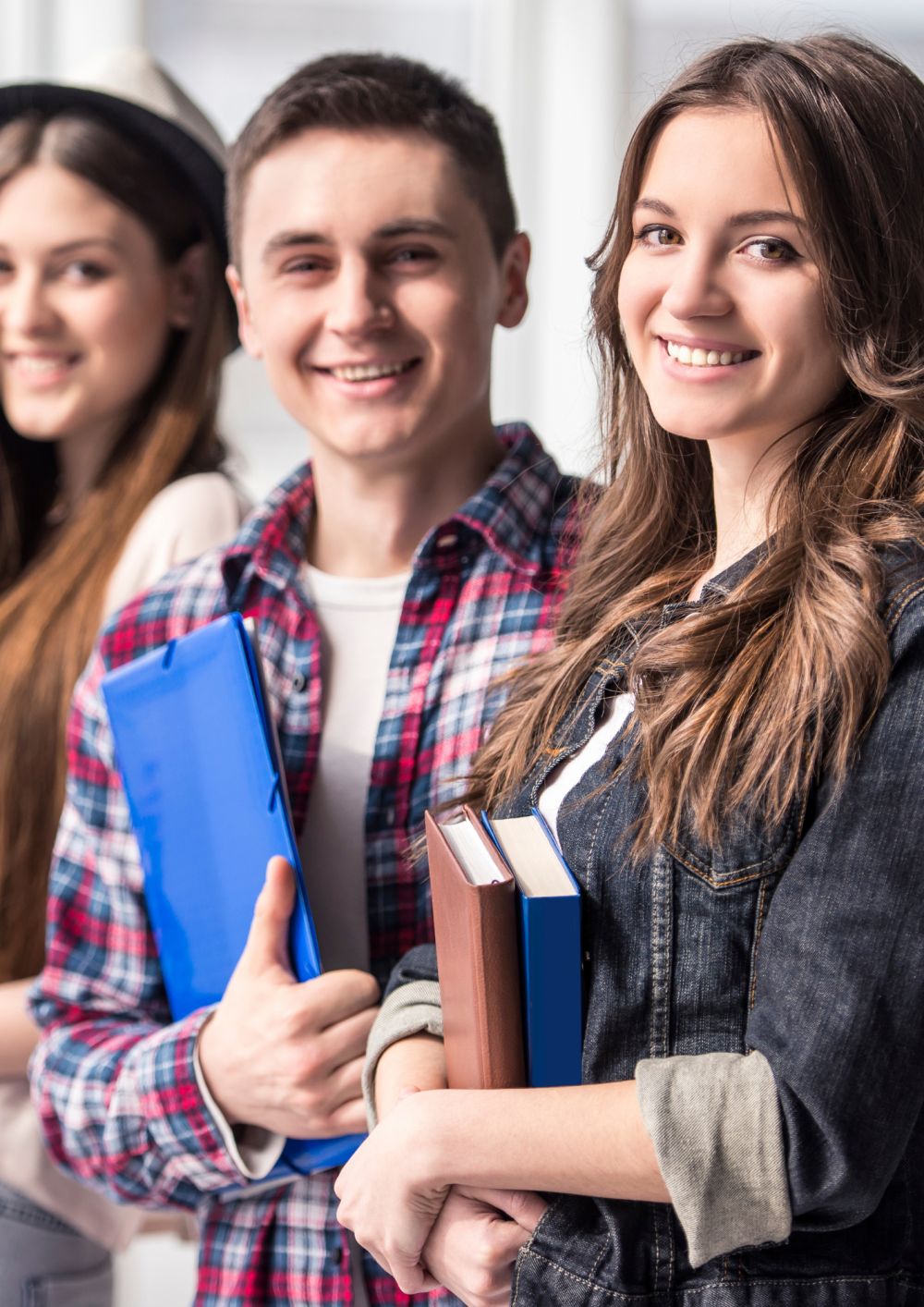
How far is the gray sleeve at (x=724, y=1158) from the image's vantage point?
880 millimetres

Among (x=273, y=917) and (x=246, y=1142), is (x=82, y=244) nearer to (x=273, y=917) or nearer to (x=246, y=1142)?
(x=273, y=917)

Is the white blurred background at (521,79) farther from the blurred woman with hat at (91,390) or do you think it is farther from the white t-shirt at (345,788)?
the white t-shirt at (345,788)

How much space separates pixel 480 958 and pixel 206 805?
0.44m

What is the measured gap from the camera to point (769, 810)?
92 cm

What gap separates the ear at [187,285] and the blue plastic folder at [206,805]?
71 centimetres

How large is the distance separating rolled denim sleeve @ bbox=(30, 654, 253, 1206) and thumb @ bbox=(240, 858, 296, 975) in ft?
0.39

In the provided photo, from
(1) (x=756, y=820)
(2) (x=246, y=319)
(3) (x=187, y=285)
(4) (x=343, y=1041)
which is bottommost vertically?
(4) (x=343, y=1041)

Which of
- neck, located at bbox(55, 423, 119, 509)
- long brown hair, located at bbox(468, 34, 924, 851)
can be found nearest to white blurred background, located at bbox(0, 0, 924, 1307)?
neck, located at bbox(55, 423, 119, 509)

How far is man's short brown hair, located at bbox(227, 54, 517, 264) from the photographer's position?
1412mm

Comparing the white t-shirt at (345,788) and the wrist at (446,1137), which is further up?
the white t-shirt at (345,788)

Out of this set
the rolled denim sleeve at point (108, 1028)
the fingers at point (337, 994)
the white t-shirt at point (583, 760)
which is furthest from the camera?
the rolled denim sleeve at point (108, 1028)

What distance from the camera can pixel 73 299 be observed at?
183cm

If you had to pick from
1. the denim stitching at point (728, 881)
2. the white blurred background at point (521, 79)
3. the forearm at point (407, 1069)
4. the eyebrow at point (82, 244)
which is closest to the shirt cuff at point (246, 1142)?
the forearm at point (407, 1069)

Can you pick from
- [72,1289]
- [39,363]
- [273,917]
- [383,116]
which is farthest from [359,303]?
[72,1289]
